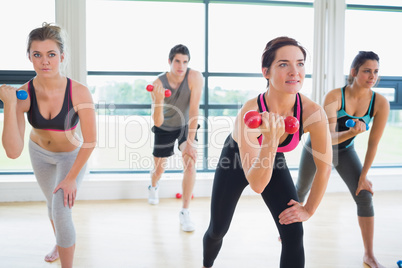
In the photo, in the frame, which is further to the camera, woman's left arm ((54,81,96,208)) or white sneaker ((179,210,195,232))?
white sneaker ((179,210,195,232))

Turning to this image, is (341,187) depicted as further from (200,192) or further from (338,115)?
(338,115)

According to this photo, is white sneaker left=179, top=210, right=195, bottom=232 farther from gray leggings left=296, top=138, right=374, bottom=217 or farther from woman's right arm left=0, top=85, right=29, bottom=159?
woman's right arm left=0, top=85, right=29, bottom=159

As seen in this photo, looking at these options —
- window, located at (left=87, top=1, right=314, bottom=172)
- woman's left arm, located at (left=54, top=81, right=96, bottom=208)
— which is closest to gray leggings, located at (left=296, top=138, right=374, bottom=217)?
woman's left arm, located at (left=54, top=81, right=96, bottom=208)

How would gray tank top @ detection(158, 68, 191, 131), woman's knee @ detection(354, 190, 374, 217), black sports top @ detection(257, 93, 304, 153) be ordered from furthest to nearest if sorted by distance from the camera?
1. gray tank top @ detection(158, 68, 191, 131)
2. woman's knee @ detection(354, 190, 374, 217)
3. black sports top @ detection(257, 93, 304, 153)

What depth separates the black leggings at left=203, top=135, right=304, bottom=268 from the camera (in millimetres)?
1394

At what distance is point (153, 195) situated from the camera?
336cm

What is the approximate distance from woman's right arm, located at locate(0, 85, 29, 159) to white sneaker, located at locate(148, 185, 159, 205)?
174 centimetres

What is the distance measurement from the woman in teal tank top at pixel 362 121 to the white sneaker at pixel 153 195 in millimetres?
1848

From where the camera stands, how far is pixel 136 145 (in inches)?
152

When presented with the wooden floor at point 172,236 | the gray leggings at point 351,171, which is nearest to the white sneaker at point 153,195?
the wooden floor at point 172,236

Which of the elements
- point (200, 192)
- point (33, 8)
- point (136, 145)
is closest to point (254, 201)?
point (200, 192)

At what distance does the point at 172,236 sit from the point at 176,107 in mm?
1054

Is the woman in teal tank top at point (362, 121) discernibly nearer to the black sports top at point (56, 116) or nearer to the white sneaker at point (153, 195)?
the black sports top at point (56, 116)

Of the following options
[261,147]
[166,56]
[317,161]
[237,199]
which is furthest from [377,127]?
[166,56]
